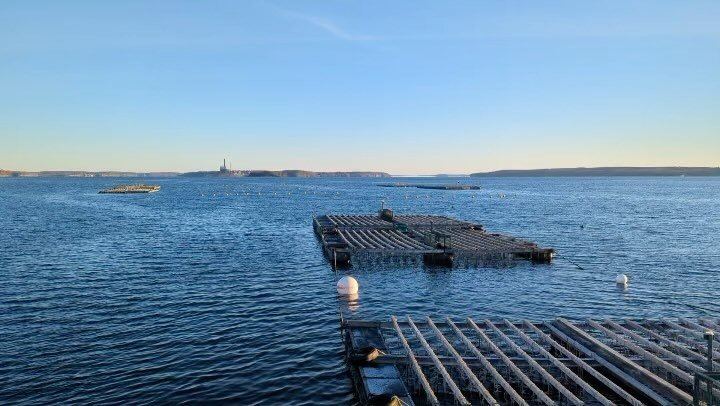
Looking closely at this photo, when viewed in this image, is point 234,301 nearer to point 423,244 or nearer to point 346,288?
point 346,288

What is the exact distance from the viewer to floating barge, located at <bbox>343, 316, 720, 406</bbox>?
51.8ft

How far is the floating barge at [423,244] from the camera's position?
45906mm

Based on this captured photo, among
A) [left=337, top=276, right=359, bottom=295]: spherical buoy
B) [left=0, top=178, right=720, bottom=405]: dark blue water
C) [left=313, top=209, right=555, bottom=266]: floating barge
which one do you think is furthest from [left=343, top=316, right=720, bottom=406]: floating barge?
[left=313, top=209, right=555, bottom=266]: floating barge

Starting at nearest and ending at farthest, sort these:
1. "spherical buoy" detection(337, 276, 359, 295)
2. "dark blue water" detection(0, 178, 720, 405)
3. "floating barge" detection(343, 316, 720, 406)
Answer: "floating barge" detection(343, 316, 720, 406), "dark blue water" detection(0, 178, 720, 405), "spherical buoy" detection(337, 276, 359, 295)

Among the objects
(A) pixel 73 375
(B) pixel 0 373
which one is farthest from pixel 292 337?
(B) pixel 0 373

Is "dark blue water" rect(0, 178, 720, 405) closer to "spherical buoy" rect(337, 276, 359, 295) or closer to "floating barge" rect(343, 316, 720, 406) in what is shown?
"spherical buoy" rect(337, 276, 359, 295)

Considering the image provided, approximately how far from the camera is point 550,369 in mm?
18250

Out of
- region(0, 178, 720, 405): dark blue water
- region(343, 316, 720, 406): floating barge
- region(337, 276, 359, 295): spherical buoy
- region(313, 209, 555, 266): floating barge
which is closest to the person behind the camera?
region(343, 316, 720, 406): floating barge

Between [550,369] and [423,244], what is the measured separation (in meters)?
31.8

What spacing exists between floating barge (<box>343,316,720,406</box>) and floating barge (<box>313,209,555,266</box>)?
23.0 meters

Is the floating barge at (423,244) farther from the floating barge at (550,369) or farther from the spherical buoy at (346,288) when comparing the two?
the floating barge at (550,369)

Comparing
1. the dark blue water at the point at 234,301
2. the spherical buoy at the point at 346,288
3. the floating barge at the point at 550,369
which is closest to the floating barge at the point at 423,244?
the dark blue water at the point at 234,301

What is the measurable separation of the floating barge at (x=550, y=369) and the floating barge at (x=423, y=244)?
23.0m

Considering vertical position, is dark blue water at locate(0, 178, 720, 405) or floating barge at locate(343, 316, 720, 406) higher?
floating barge at locate(343, 316, 720, 406)
